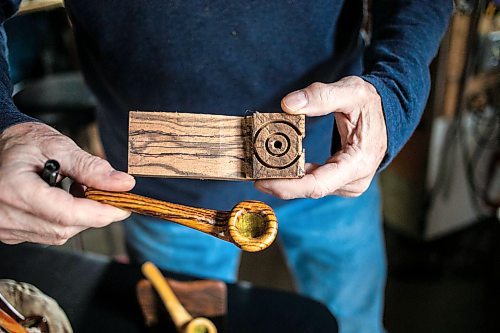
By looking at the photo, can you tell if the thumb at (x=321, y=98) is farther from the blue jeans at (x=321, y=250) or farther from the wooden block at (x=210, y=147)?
the blue jeans at (x=321, y=250)

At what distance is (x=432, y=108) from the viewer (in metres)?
1.22

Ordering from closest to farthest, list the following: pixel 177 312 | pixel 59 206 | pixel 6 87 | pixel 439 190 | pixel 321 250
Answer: pixel 59 206
pixel 6 87
pixel 177 312
pixel 321 250
pixel 439 190

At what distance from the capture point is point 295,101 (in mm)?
457

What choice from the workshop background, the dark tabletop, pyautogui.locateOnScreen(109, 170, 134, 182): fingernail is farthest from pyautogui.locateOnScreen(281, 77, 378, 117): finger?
the workshop background

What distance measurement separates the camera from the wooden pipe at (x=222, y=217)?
1.45 feet

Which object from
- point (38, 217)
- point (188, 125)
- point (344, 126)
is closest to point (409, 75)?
point (344, 126)

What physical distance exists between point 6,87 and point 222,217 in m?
0.25

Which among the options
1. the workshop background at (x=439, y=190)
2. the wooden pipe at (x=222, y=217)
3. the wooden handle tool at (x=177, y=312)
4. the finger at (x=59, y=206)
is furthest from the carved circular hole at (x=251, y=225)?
the workshop background at (x=439, y=190)

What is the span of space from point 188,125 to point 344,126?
140mm

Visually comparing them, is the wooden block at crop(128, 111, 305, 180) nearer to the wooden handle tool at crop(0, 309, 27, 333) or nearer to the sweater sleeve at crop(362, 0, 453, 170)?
the sweater sleeve at crop(362, 0, 453, 170)

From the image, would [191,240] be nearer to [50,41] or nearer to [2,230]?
[2,230]

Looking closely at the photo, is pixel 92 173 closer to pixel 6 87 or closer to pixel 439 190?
pixel 6 87

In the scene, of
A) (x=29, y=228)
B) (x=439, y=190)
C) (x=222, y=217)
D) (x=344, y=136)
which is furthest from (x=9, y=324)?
(x=439, y=190)

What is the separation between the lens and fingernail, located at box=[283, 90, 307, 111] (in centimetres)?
45
